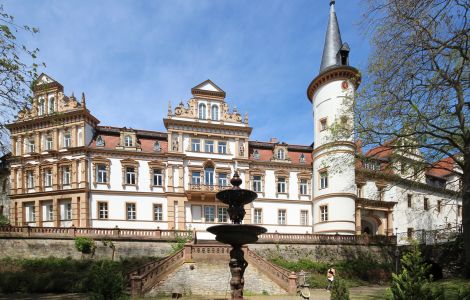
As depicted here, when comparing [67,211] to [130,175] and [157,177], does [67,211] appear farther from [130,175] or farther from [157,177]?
[157,177]

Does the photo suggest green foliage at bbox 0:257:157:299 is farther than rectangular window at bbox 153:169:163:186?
No

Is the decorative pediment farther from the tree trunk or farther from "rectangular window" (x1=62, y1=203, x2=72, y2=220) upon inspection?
the tree trunk

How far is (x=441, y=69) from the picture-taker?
Answer: 13148 mm

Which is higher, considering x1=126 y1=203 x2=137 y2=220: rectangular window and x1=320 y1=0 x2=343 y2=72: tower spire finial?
x1=320 y1=0 x2=343 y2=72: tower spire finial

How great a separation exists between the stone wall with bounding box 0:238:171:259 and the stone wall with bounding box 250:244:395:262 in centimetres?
793

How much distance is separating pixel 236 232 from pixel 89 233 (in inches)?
799

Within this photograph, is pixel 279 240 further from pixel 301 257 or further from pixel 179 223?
pixel 179 223

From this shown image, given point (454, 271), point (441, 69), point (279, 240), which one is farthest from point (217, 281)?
Result: point (441, 69)

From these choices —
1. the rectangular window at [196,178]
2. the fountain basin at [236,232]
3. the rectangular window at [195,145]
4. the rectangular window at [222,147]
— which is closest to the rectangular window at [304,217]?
the rectangular window at [222,147]

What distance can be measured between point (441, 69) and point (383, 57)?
1.98 meters

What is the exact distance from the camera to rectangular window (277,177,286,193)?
38.6 meters

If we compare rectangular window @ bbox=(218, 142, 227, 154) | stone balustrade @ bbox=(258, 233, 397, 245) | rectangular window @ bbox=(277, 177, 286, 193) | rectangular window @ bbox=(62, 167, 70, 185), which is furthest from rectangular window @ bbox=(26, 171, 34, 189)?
rectangular window @ bbox=(277, 177, 286, 193)

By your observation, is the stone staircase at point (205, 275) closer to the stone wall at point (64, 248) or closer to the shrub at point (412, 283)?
the stone wall at point (64, 248)

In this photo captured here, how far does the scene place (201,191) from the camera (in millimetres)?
34969
